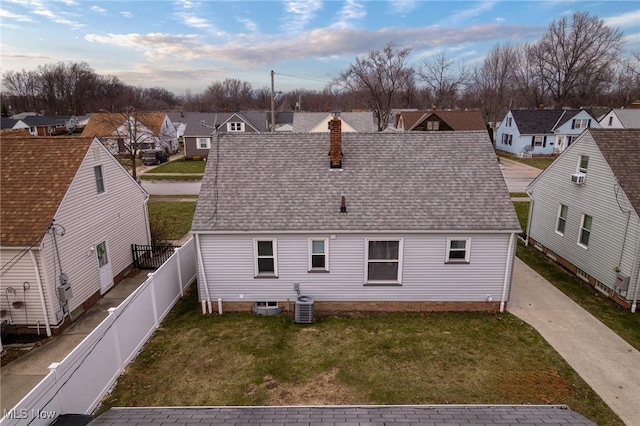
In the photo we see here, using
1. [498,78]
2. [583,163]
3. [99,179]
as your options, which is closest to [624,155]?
[583,163]

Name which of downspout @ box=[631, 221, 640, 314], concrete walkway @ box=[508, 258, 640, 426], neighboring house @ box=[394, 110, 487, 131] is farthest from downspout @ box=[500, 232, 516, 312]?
neighboring house @ box=[394, 110, 487, 131]

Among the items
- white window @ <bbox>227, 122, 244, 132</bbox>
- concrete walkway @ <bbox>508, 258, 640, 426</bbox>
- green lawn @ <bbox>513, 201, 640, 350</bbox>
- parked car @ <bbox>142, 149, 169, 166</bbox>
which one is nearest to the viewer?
concrete walkway @ <bbox>508, 258, 640, 426</bbox>

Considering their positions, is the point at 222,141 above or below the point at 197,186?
above

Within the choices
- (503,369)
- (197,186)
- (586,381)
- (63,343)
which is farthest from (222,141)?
(197,186)

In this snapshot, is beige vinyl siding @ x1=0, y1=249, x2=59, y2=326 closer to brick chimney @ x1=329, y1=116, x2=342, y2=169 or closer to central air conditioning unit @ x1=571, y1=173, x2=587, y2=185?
brick chimney @ x1=329, y1=116, x2=342, y2=169

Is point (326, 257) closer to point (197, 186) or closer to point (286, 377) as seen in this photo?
point (286, 377)

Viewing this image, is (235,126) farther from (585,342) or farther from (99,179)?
(585,342)
